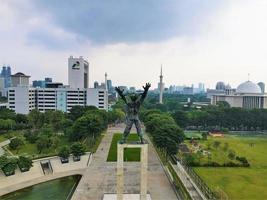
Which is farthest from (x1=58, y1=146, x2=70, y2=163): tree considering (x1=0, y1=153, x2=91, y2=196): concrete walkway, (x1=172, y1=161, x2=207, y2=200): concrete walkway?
(x1=172, y1=161, x2=207, y2=200): concrete walkway

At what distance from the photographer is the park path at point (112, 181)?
2672cm

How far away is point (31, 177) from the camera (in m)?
32.3

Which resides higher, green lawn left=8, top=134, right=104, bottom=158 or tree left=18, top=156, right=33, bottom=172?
tree left=18, top=156, right=33, bottom=172

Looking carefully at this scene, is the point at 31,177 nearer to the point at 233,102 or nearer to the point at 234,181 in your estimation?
the point at 234,181

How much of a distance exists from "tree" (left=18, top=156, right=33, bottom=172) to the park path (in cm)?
616

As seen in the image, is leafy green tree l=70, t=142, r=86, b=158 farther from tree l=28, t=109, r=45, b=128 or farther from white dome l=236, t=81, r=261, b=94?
white dome l=236, t=81, r=261, b=94

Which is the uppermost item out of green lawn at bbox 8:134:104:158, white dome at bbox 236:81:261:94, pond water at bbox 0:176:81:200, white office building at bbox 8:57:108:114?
white dome at bbox 236:81:261:94

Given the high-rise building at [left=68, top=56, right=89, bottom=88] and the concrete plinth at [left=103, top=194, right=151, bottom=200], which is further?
the high-rise building at [left=68, top=56, right=89, bottom=88]

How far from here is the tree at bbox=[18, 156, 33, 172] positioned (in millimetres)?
31719

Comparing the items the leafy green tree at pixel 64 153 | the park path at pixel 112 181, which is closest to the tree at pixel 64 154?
the leafy green tree at pixel 64 153

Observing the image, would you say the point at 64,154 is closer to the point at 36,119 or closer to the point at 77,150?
the point at 77,150

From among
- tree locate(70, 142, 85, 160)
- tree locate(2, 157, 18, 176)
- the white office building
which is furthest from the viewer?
the white office building

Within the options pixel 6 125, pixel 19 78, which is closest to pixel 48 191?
pixel 6 125

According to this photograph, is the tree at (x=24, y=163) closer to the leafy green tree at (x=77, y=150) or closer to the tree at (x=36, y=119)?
the leafy green tree at (x=77, y=150)
